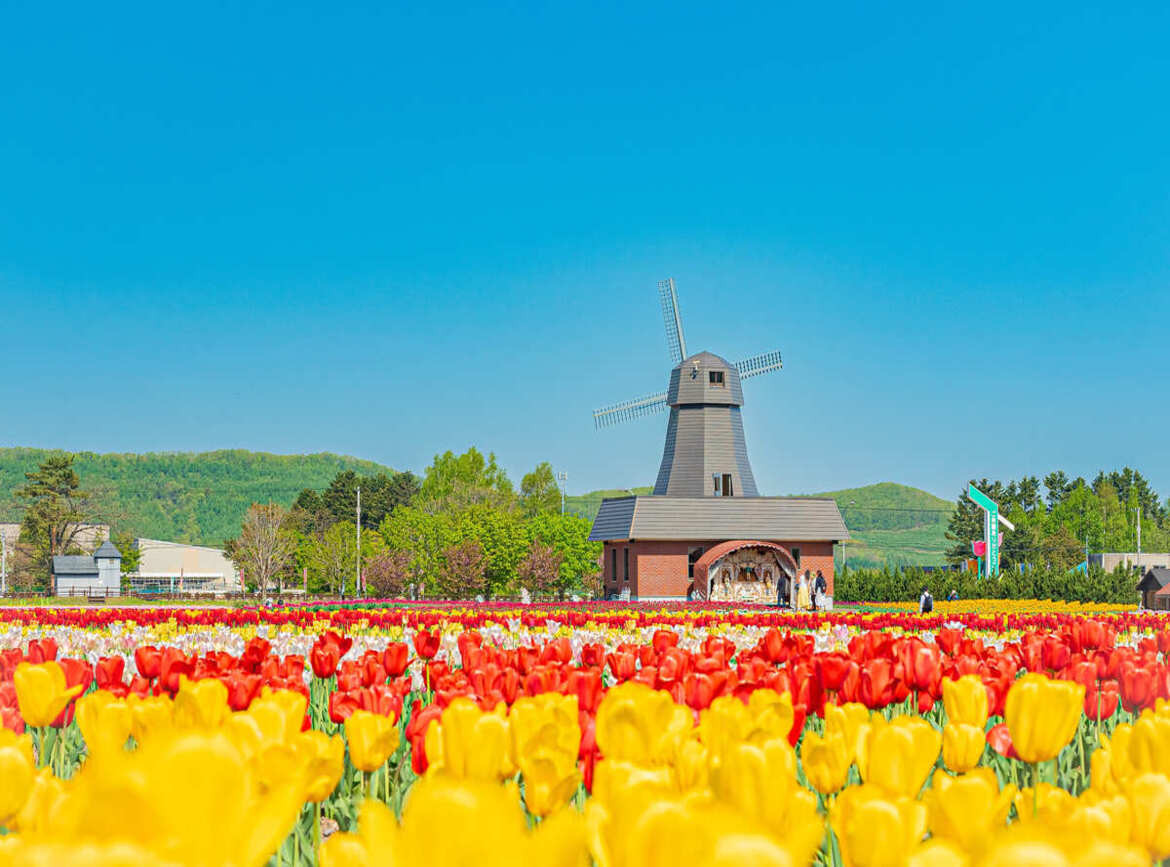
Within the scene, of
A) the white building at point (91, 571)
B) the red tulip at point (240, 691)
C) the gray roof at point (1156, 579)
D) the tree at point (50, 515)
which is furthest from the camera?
the tree at point (50, 515)

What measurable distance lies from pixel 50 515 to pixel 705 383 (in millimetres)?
50958

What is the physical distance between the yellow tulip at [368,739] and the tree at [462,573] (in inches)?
1563

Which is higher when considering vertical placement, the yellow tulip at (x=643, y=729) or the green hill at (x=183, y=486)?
the green hill at (x=183, y=486)

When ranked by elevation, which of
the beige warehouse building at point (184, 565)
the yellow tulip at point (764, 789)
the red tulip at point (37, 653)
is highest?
the yellow tulip at point (764, 789)

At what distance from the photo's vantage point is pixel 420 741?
3.45m

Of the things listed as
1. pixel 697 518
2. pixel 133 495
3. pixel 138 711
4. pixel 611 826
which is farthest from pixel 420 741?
pixel 133 495

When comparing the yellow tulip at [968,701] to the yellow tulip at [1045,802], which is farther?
the yellow tulip at [968,701]

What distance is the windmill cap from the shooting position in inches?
1838

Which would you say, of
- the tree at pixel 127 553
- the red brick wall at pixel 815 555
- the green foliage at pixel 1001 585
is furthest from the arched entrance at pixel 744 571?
the tree at pixel 127 553

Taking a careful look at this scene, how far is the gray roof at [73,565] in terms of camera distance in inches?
2837

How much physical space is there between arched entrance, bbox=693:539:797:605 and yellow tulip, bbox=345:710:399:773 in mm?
40203

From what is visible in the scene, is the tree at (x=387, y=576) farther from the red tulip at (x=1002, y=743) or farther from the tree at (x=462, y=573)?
the red tulip at (x=1002, y=743)

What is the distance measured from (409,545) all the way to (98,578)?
28.8 meters

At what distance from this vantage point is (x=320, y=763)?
257 cm
